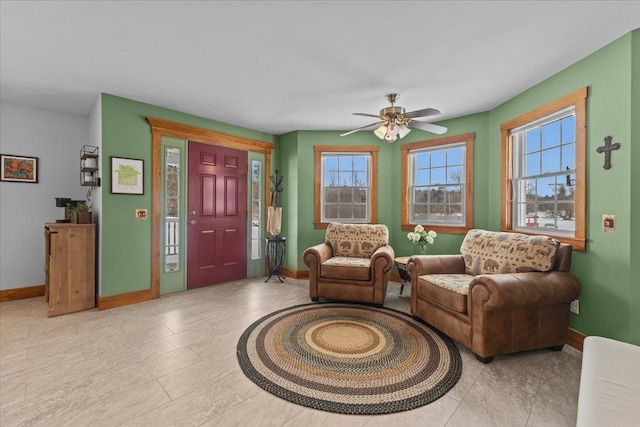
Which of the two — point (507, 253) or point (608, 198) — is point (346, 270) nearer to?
point (507, 253)

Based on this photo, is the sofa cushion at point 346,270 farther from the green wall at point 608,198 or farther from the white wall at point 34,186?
the white wall at point 34,186

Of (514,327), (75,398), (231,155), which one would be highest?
(231,155)

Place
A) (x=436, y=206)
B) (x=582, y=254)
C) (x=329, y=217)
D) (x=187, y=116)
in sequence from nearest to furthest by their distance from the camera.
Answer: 1. (x=582, y=254)
2. (x=187, y=116)
3. (x=436, y=206)
4. (x=329, y=217)

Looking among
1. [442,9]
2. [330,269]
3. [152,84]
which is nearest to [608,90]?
[442,9]

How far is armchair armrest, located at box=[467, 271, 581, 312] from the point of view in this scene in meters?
2.07

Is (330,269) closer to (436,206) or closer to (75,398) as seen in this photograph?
(436,206)

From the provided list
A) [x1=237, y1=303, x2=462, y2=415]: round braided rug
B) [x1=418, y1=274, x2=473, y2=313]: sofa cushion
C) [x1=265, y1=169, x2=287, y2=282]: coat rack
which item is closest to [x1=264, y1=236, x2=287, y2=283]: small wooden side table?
[x1=265, y1=169, x2=287, y2=282]: coat rack

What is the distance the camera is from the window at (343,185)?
15.1 ft

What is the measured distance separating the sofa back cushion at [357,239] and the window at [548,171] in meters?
1.49

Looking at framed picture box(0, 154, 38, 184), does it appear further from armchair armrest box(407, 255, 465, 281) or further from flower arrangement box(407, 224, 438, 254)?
flower arrangement box(407, 224, 438, 254)

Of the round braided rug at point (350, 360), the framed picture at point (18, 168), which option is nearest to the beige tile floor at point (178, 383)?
the round braided rug at point (350, 360)

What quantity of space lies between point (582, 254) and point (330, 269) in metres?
2.37

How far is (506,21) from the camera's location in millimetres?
1907

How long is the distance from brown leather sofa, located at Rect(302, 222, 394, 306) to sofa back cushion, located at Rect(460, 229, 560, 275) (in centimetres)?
86
